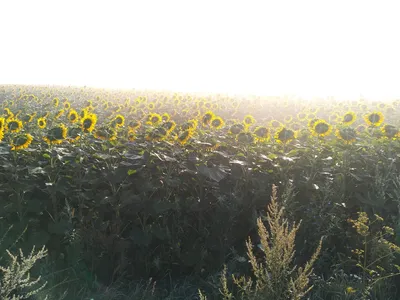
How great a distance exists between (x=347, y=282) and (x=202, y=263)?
1.25 meters

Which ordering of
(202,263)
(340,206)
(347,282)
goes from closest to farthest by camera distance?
1. (347,282)
2. (202,263)
3. (340,206)

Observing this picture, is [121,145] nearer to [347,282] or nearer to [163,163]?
[163,163]

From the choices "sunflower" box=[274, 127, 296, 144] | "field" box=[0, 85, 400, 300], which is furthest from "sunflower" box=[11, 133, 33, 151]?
"sunflower" box=[274, 127, 296, 144]

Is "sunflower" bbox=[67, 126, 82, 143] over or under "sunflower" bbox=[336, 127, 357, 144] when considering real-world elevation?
under

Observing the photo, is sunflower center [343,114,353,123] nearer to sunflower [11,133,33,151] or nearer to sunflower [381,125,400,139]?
sunflower [381,125,400,139]

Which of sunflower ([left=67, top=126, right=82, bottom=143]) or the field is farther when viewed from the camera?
sunflower ([left=67, top=126, right=82, bottom=143])

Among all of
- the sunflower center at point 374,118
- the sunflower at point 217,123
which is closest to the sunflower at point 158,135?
the sunflower at point 217,123

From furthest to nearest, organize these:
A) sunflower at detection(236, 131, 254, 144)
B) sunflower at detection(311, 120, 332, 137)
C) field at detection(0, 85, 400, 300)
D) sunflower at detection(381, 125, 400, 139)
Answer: sunflower at detection(311, 120, 332, 137) → sunflower at detection(381, 125, 400, 139) → sunflower at detection(236, 131, 254, 144) → field at detection(0, 85, 400, 300)

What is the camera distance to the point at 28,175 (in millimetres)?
3727

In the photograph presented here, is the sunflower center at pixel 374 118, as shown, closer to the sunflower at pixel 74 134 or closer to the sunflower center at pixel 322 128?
the sunflower center at pixel 322 128

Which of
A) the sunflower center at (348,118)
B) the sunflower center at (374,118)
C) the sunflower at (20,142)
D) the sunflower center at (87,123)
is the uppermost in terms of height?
the sunflower center at (374,118)

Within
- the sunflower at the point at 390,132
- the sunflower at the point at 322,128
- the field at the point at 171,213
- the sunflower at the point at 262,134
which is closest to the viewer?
the field at the point at 171,213

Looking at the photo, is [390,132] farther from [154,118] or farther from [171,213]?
[154,118]

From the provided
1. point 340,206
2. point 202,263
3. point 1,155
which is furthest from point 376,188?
point 1,155
